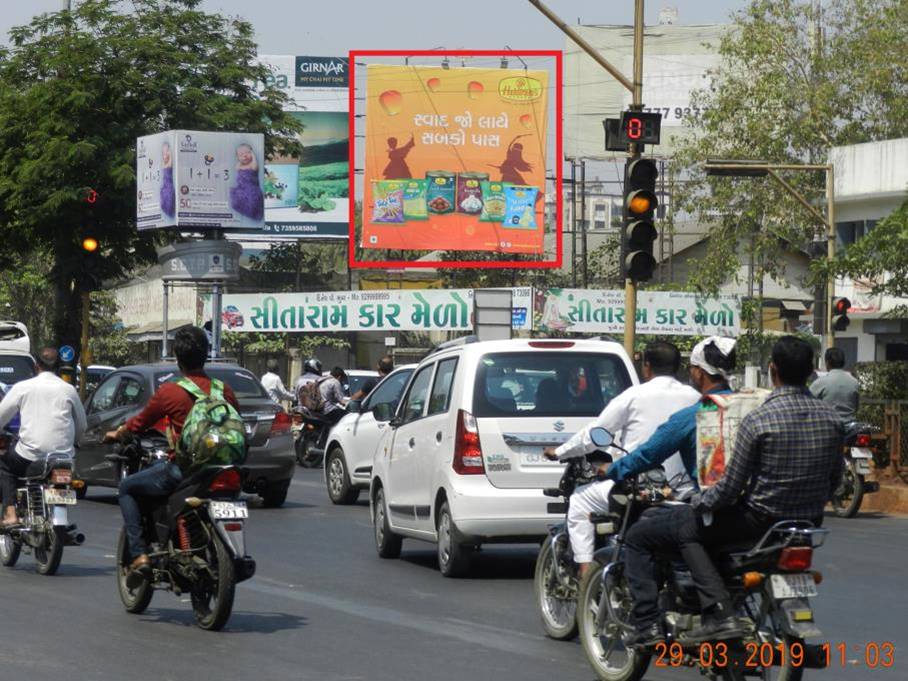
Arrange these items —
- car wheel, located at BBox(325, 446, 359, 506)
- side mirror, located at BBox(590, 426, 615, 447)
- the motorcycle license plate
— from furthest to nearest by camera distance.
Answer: car wheel, located at BBox(325, 446, 359, 506) < the motorcycle license plate < side mirror, located at BBox(590, 426, 615, 447)

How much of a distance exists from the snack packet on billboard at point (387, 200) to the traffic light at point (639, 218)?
32.3 m

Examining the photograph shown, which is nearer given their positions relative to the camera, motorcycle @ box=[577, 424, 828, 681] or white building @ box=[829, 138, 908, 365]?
motorcycle @ box=[577, 424, 828, 681]

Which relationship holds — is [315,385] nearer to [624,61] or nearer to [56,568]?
[56,568]

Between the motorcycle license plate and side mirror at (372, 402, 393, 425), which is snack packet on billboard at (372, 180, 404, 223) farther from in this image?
the motorcycle license plate

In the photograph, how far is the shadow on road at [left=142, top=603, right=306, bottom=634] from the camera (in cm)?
995

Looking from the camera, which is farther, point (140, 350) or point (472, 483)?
point (140, 350)

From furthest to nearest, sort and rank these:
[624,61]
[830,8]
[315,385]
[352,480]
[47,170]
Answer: [624,61] → [830,8] → [47,170] → [315,385] → [352,480]

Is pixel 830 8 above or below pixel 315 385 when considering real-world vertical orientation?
above

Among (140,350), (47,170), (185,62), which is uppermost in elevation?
(185,62)

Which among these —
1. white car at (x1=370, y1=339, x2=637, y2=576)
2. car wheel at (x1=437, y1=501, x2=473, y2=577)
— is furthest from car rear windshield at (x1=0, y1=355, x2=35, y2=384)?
white car at (x1=370, y1=339, x2=637, y2=576)

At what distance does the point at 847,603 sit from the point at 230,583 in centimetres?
440

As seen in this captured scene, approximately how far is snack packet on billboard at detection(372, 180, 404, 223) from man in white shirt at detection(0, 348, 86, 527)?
37902 mm

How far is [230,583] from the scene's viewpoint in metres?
9.52

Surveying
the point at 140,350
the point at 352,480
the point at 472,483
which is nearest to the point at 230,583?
the point at 472,483
